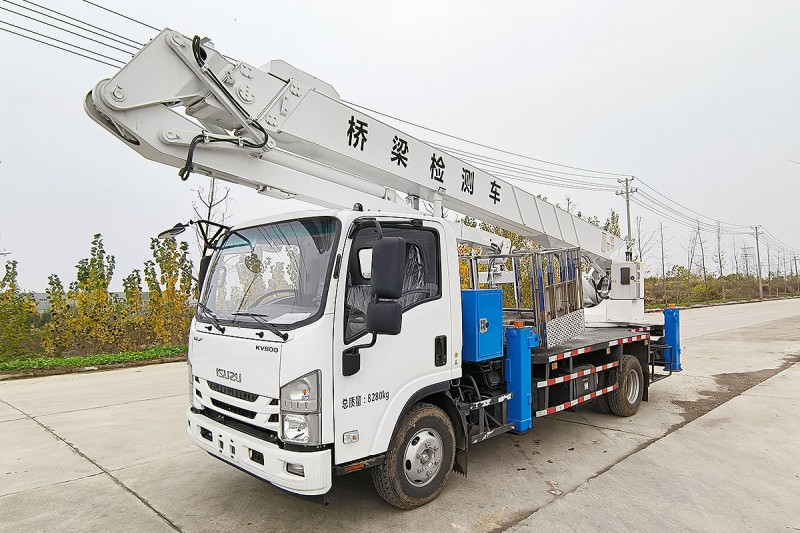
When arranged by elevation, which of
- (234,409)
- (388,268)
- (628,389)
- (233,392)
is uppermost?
(388,268)

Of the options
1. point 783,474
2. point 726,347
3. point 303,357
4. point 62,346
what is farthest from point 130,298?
point 726,347

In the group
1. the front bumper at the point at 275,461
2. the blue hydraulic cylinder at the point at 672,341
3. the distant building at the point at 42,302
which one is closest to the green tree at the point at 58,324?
the distant building at the point at 42,302

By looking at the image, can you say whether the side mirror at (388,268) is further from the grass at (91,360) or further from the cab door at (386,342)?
the grass at (91,360)

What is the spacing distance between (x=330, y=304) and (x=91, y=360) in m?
10.4

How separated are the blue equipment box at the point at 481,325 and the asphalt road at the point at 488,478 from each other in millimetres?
1121

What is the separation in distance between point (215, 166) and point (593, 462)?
433 cm

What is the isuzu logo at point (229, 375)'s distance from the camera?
3.35 m

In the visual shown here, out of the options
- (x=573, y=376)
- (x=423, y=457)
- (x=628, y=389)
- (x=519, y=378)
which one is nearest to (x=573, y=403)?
(x=573, y=376)

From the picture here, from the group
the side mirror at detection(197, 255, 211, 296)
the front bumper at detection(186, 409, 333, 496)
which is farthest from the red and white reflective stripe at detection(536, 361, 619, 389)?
the side mirror at detection(197, 255, 211, 296)

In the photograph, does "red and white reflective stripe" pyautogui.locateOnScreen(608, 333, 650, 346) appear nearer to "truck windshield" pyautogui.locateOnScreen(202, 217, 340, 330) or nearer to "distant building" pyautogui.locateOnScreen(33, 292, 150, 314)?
"truck windshield" pyautogui.locateOnScreen(202, 217, 340, 330)

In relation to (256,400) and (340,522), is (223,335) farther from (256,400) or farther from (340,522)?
(340,522)

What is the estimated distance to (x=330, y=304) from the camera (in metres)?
3.18

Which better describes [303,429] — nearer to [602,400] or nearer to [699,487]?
[699,487]

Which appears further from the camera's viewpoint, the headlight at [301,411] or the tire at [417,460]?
the tire at [417,460]
